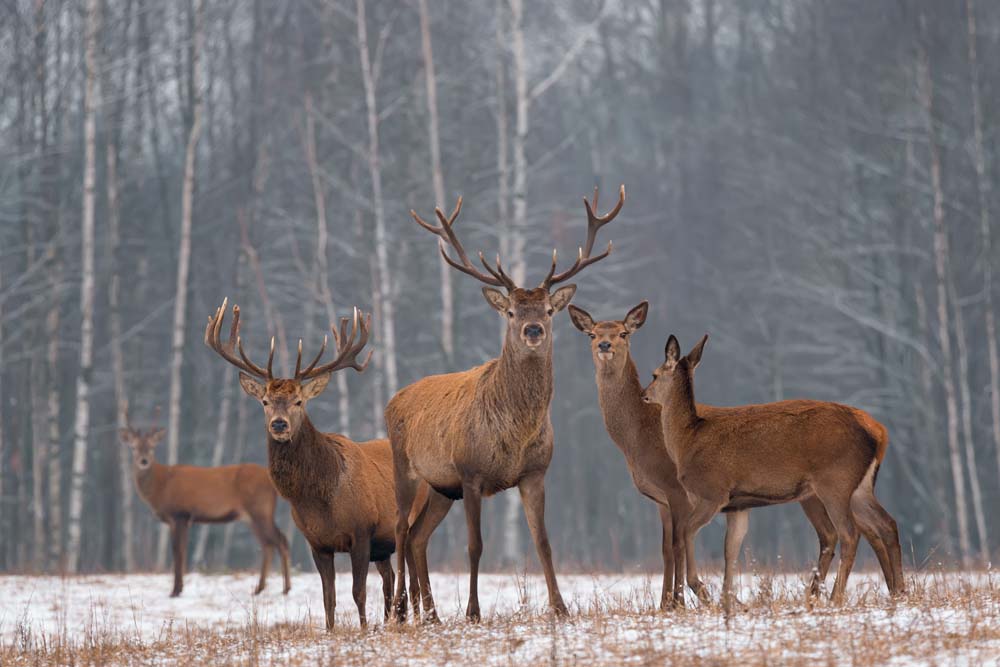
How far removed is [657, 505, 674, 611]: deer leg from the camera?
848 cm

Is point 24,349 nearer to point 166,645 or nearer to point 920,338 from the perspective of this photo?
point 920,338

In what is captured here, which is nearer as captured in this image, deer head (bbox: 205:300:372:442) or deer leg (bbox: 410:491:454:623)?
deer head (bbox: 205:300:372:442)

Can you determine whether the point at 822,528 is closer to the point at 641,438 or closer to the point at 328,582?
the point at 641,438

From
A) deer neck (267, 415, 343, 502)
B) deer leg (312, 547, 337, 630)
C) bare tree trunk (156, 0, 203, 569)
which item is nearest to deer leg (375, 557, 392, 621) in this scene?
deer leg (312, 547, 337, 630)

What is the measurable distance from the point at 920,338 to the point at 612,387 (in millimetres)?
15456

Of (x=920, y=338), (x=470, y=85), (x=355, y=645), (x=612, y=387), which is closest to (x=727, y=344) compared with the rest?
(x=920, y=338)

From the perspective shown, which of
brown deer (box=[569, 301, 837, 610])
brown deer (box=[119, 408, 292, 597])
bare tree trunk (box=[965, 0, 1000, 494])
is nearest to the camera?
brown deer (box=[569, 301, 837, 610])

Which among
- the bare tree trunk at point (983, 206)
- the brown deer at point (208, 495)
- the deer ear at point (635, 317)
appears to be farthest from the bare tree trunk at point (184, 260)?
the deer ear at point (635, 317)

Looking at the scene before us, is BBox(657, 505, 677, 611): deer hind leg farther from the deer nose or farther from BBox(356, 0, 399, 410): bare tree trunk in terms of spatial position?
BBox(356, 0, 399, 410): bare tree trunk

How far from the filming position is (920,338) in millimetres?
23531

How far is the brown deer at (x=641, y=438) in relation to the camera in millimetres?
8953

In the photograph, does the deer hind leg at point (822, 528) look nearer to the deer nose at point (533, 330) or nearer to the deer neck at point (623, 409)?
the deer neck at point (623, 409)

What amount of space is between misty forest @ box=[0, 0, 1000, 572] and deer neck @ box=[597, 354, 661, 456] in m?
9.99

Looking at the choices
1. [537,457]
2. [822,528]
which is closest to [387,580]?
[537,457]
